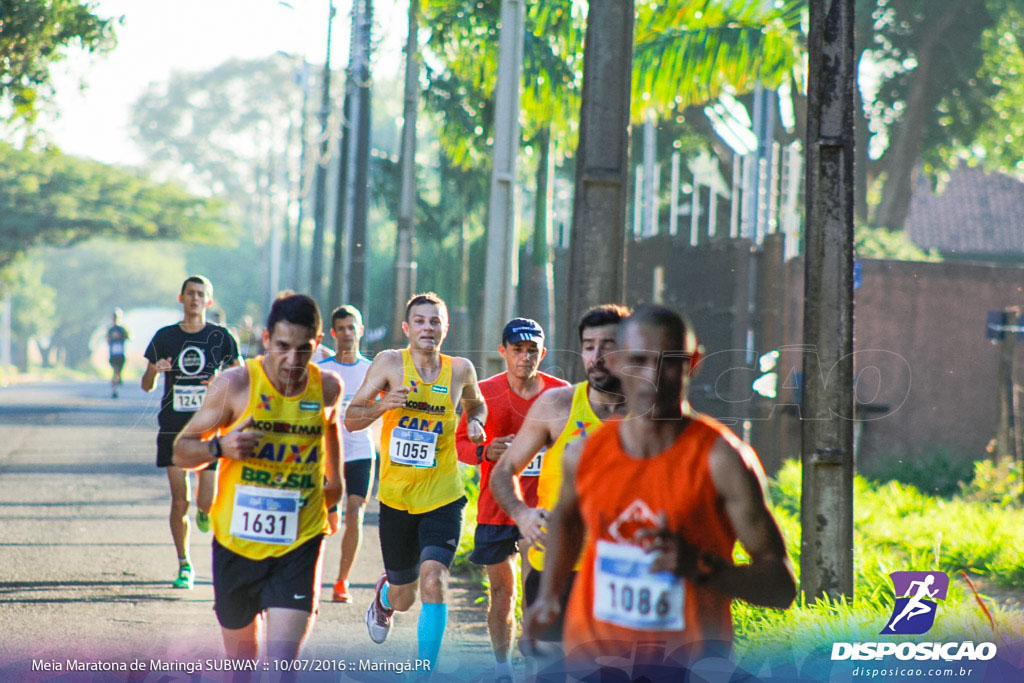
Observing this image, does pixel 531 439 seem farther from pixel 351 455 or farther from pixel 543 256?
pixel 543 256

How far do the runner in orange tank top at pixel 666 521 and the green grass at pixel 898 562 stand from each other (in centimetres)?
163

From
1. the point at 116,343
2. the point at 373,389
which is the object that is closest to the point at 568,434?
the point at 373,389

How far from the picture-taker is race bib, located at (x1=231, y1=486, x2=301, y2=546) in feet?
15.8

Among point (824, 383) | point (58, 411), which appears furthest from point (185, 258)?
point (824, 383)

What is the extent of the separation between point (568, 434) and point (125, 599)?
4.24m

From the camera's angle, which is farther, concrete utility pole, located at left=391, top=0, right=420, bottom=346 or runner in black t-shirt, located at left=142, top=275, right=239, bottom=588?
concrete utility pole, located at left=391, top=0, right=420, bottom=346

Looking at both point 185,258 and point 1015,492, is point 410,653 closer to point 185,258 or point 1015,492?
point 1015,492

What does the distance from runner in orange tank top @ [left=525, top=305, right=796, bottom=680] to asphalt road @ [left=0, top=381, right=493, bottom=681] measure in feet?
8.60

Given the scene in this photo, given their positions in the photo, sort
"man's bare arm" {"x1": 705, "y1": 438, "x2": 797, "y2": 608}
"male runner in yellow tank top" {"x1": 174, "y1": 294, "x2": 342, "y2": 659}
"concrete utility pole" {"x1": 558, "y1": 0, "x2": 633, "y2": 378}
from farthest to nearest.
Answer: "concrete utility pole" {"x1": 558, "y1": 0, "x2": 633, "y2": 378}
"male runner in yellow tank top" {"x1": 174, "y1": 294, "x2": 342, "y2": 659}
"man's bare arm" {"x1": 705, "y1": 438, "x2": 797, "y2": 608}

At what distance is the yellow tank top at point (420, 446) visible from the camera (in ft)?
21.4

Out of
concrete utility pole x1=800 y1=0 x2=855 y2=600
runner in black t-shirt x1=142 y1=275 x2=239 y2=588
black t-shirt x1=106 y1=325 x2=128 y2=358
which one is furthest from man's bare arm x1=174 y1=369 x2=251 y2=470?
black t-shirt x1=106 y1=325 x2=128 y2=358

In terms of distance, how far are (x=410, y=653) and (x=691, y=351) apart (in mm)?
4123

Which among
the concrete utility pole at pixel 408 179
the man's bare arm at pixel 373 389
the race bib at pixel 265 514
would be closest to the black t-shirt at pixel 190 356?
the man's bare arm at pixel 373 389

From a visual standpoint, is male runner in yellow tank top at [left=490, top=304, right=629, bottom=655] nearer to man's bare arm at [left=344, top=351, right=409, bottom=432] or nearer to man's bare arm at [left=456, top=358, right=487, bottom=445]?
A: man's bare arm at [left=456, top=358, right=487, bottom=445]
